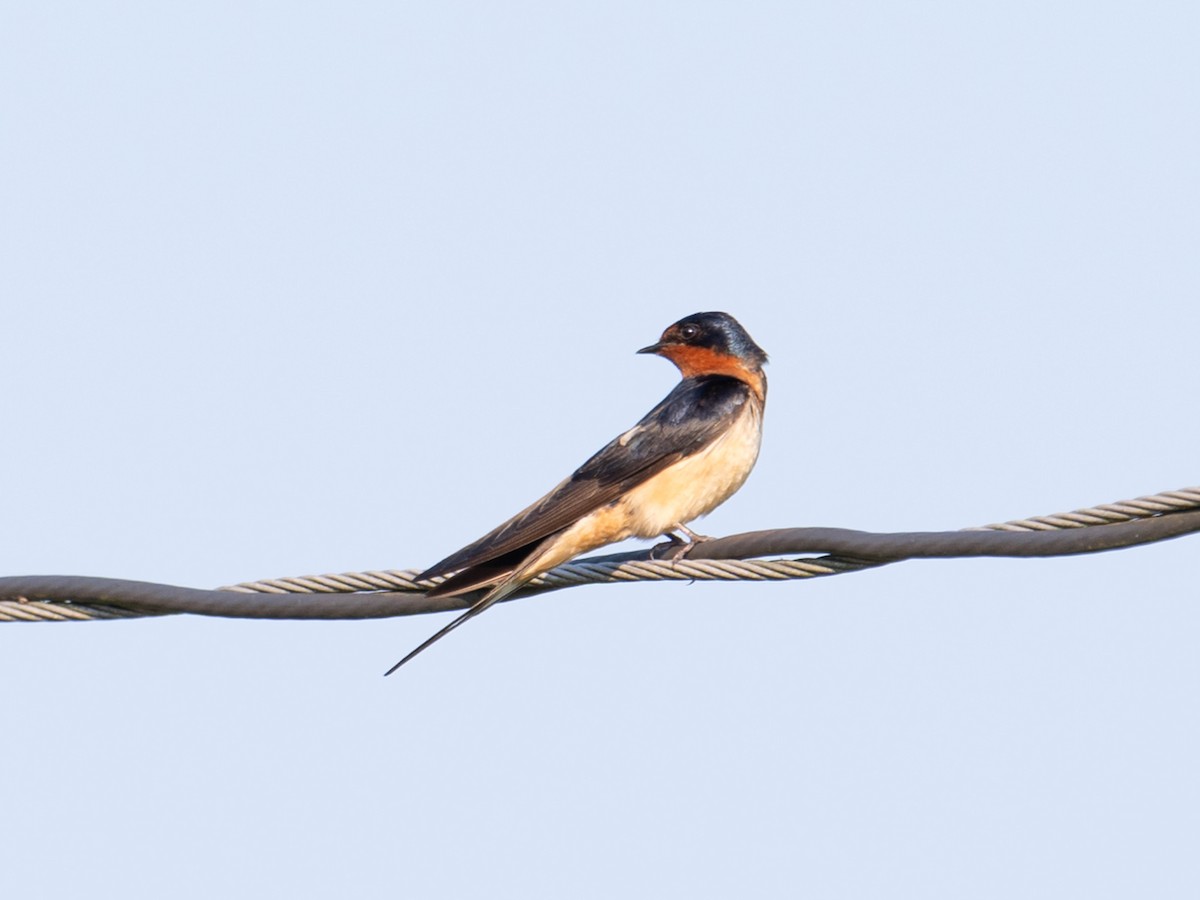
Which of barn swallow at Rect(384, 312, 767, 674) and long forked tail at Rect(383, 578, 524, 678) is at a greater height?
barn swallow at Rect(384, 312, 767, 674)

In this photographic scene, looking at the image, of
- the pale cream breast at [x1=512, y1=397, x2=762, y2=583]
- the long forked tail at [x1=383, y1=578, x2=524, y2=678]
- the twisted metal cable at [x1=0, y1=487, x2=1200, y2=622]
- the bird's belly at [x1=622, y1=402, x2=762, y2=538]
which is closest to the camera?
the twisted metal cable at [x1=0, y1=487, x2=1200, y2=622]

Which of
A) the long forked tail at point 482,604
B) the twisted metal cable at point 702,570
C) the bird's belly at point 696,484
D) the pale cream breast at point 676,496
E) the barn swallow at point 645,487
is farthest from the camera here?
the bird's belly at point 696,484

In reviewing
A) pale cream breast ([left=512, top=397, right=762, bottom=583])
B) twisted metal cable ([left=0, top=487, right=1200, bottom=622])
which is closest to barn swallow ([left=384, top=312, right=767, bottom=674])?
pale cream breast ([left=512, top=397, right=762, bottom=583])

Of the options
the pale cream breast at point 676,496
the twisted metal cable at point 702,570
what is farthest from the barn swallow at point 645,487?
the twisted metal cable at point 702,570

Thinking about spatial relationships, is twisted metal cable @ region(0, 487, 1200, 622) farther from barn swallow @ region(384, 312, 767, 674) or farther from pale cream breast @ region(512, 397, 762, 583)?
pale cream breast @ region(512, 397, 762, 583)

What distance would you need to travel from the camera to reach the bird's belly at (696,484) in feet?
25.2

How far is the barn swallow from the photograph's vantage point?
6.83 metres

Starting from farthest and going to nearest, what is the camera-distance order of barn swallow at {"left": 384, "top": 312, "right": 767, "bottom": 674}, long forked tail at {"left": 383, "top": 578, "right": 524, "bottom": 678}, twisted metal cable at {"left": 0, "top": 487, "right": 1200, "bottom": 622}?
barn swallow at {"left": 384, "top": 312, "right": 767, "bottom": 674} < long forked tail at {"left": 383, "top": 578, "right": 524, "bottom": 678} < twisted metal cable at {"left": 0, "top": 487, "right": 1200, "bottom": 622}

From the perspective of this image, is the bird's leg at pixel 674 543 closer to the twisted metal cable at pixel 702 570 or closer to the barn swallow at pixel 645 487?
the barn swallow at pixel 645 487

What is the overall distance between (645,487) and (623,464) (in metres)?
0.14

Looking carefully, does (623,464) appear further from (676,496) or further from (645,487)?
(676,496)

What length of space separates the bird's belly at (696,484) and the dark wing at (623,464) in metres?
0.05

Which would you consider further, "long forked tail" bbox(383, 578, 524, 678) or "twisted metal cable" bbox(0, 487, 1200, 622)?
"long forked tail" bbox(383, 578, 524, 678)

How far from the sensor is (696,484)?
25.8ft
